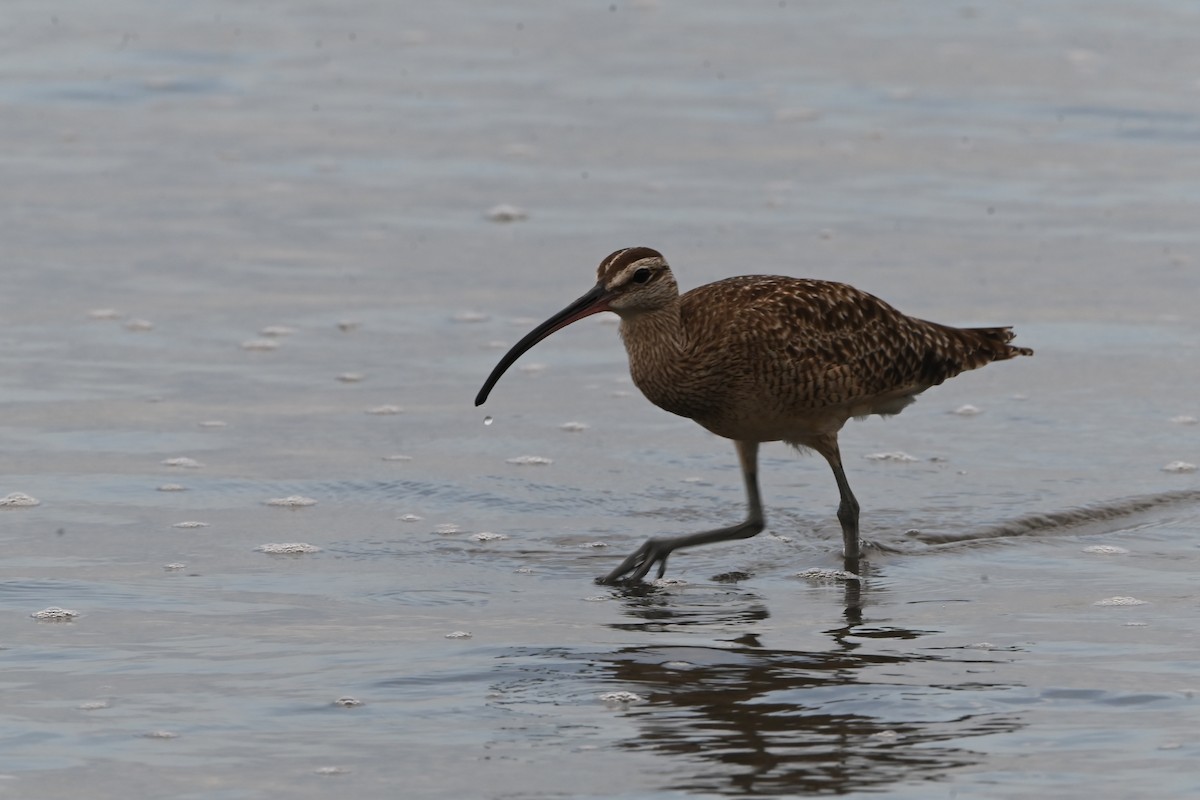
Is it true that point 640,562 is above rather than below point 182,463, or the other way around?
below

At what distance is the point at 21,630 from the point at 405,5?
16.4 m

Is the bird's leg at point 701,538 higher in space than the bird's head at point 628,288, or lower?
lower

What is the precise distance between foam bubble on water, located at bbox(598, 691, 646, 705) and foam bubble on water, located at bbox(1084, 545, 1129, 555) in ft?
9.58

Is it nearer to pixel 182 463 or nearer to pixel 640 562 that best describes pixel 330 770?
pixel 640 562

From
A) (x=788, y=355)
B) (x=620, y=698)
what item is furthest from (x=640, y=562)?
(x=620, y=698)

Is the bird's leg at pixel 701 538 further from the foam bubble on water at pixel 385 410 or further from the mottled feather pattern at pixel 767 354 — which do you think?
the foam bubble on water at pixel 385 410

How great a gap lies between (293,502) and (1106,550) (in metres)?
3.56

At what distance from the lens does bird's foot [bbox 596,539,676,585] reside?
8.94m

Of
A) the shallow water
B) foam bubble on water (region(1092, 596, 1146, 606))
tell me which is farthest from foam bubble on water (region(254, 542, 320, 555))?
foam bubble on water (region(1092, 596, 1146, 606))

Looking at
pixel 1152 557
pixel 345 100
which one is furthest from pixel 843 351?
pixel 345 100

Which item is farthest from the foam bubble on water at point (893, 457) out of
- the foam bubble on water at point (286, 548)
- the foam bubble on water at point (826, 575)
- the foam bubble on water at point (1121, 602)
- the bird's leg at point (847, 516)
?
the foam bubble on water at point (286, 548)

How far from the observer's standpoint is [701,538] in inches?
364

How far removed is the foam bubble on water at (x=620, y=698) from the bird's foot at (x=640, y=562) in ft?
5.40

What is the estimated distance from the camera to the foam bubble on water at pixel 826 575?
911cm
